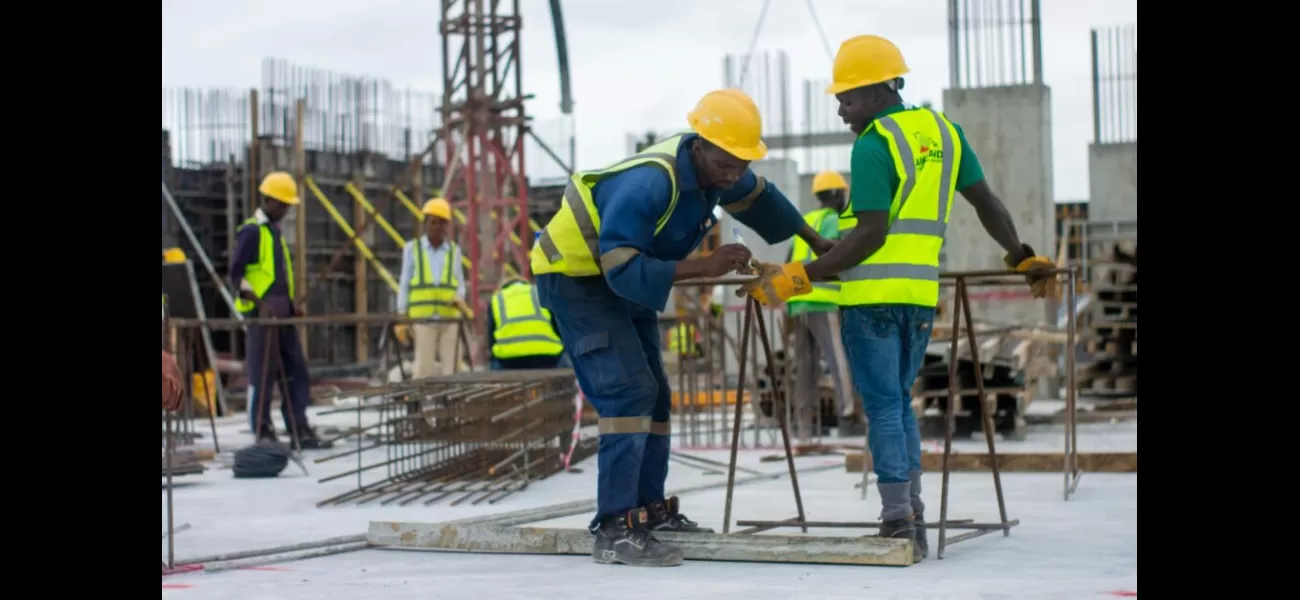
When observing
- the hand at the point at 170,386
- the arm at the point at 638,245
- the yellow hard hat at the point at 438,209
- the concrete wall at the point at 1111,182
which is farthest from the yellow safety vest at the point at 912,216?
the concrete wall at the point at 1111,182

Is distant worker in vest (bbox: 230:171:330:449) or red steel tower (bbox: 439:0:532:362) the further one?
red steel tower (bbox: 439:0:532:362)

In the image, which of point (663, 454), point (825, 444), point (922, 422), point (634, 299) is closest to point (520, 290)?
point (825, 444)

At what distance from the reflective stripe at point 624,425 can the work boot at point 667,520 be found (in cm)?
52

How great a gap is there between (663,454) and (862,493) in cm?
220

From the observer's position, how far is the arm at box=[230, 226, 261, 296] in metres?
11.7

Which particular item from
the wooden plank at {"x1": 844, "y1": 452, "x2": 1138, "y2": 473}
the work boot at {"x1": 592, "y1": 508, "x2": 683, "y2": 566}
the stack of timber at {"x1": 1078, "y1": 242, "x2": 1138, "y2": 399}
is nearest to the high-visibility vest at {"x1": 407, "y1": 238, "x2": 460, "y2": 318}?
the wooden plank at {"x1": 844, "y1": 452, "x2": 1138, "y2": 473}

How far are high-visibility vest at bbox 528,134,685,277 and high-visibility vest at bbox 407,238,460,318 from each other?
8.38 meters

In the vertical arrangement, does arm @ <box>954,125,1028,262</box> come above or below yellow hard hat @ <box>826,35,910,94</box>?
below

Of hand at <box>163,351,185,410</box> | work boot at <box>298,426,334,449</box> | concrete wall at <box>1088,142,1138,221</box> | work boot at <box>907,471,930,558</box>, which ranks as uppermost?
concrete wall at <box>1088,142,1138,221</box>

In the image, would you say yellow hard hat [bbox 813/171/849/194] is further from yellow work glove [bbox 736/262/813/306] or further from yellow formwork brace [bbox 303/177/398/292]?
yellow formwork brace [bbox 303/177/398/292]

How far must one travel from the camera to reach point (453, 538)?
638cm
